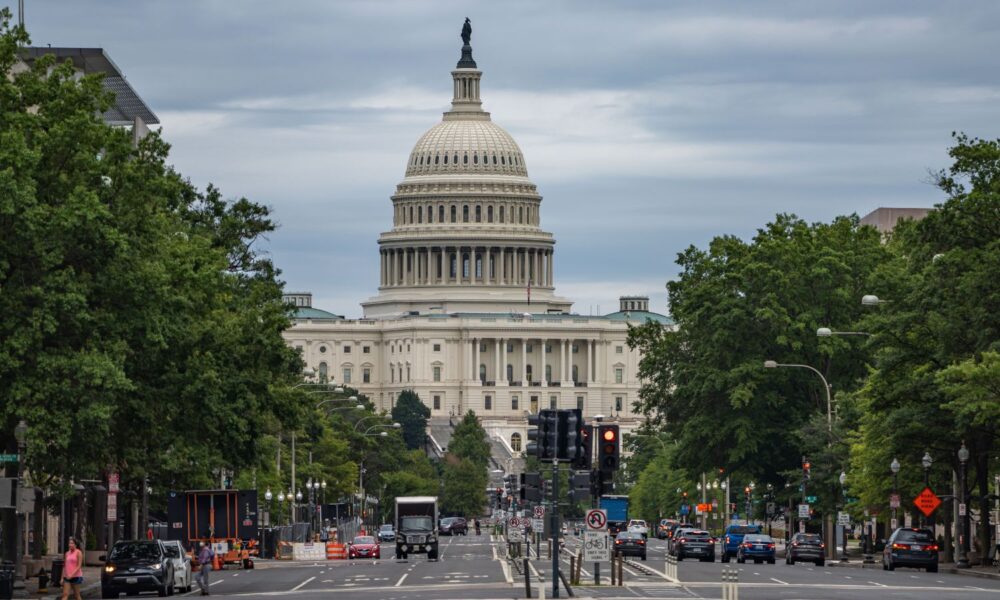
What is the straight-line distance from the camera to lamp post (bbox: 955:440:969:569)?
74250 mm

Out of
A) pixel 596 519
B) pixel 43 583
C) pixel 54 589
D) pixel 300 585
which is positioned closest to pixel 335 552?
pixel 300 585

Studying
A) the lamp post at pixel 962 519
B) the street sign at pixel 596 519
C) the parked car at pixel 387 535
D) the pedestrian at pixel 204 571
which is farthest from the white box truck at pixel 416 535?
the parked car at pixel 387 535

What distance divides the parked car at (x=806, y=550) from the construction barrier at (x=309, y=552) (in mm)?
24104

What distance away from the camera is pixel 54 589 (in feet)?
197

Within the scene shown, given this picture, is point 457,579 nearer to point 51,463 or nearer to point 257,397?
point 257,397

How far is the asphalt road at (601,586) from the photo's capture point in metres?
52.2

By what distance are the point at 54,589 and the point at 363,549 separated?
40697mm

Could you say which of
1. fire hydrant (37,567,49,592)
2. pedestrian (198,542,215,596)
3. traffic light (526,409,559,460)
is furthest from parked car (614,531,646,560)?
traffic light (526,409,559,460)

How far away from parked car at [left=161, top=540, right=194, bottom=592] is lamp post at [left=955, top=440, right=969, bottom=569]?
1020 inches

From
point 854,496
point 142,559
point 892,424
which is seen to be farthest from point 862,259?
point 142,559

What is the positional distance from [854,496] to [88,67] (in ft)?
116

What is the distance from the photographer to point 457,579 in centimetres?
6475

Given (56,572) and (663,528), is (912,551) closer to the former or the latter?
(56,572)

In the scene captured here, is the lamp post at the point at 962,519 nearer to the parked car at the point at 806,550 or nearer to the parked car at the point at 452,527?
the parked car at the point at 806,550
